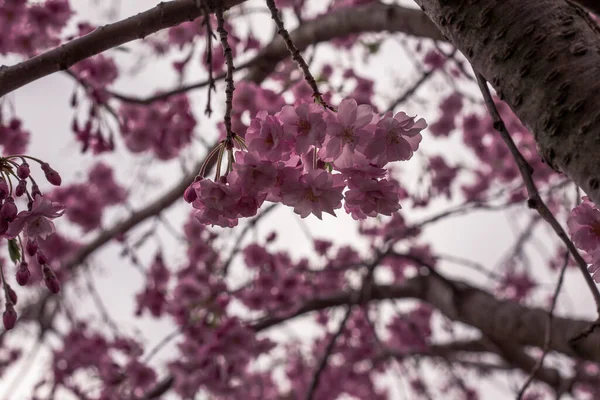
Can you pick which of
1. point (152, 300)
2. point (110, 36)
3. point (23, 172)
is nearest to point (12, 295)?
point (23, 172)

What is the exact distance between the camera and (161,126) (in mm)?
3613

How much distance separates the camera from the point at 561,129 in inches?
31.4

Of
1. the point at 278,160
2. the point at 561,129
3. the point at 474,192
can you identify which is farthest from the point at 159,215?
the point at 474,192

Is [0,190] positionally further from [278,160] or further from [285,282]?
[285,282]

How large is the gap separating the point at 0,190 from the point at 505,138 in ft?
3.21

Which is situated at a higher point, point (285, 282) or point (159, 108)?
point (159, 108)

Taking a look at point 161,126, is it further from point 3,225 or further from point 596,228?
point 596,228

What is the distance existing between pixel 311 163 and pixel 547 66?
0.43 metres

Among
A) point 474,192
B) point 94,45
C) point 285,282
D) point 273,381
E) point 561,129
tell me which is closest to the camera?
point 561,129

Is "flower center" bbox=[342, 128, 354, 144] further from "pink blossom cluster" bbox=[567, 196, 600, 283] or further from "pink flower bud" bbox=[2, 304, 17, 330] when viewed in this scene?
"pink flower bud" bbox=[2, 304, 17, 330]

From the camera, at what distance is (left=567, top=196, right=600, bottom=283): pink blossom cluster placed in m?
1.03

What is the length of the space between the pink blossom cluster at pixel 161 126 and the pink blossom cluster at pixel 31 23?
0.59 m

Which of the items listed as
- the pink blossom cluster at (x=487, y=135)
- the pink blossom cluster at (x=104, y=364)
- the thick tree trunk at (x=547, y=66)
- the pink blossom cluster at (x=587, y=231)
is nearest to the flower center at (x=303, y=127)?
the thick tree trunk at (x=547, y=66)

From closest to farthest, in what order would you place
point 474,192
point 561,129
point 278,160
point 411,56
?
point 561,129, point 278,160, point 411,56, point 474,192
